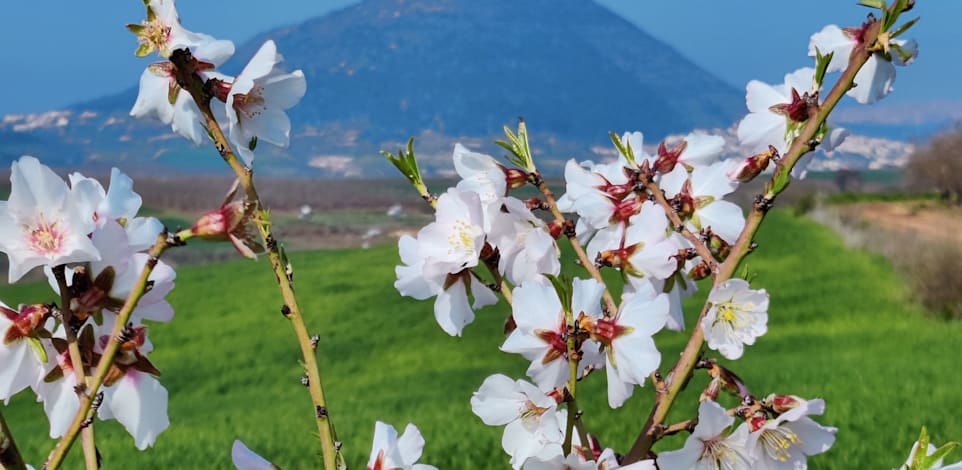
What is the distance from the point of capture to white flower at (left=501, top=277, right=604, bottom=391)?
2.47 ft

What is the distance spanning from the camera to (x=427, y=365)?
9.46 m

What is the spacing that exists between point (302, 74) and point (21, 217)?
0.77 ft

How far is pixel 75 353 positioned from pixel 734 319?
1.78ft

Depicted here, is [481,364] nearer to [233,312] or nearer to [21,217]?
[233,312]

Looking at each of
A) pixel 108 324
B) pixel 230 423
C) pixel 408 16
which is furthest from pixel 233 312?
pixel 408 16

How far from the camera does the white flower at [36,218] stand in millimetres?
649

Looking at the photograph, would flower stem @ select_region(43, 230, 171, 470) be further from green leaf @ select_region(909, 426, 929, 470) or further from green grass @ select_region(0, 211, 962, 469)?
green grass @ select_region(0, 211, 962, 469)

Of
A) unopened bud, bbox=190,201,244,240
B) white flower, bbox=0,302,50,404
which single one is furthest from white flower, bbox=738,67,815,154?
white flower, bbox=0,302,50,404

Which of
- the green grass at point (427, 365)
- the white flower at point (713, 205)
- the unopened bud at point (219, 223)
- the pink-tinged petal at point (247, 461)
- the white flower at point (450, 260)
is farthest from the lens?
the green grass at point (427, 365)

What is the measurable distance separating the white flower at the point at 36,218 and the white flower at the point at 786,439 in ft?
1.81

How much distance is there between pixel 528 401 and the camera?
803 mm

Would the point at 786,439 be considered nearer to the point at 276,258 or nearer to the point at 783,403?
the point at 783,403

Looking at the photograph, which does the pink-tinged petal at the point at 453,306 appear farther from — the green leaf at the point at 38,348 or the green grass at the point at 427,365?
the green grass at the point at 427,365

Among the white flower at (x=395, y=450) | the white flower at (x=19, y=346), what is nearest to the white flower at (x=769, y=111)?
the white flower at (x=395, y=450)
